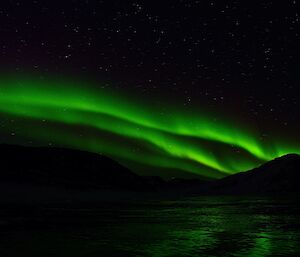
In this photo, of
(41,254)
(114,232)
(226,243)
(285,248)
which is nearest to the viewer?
(41,254)

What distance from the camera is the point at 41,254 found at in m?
15.6

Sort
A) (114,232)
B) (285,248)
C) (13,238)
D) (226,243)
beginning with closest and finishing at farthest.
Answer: (285,248)
(226,243)
(13,238)
(114,232)

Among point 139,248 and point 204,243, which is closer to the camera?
point 139,248

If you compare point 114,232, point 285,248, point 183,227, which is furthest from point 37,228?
point 285,248

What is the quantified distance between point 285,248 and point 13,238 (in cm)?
955

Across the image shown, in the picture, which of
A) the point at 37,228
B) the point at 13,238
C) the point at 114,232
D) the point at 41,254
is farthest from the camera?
the point at 37,228

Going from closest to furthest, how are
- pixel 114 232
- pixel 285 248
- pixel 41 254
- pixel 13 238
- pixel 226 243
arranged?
pixel 41 254 < pixel 285 248 < pixel 226 243 < pixel 13 238 < pixel 114 232

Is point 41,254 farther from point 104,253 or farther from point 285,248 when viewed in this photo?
point 285,248

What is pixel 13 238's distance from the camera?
65.4 feet

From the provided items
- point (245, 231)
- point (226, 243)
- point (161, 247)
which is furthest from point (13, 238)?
point (245, 231)

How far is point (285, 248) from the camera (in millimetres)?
16797

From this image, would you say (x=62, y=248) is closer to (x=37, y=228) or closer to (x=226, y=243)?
(x=226, y=243)

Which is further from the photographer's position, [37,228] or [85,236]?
[37,228]

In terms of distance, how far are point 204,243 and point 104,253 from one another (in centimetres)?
410
